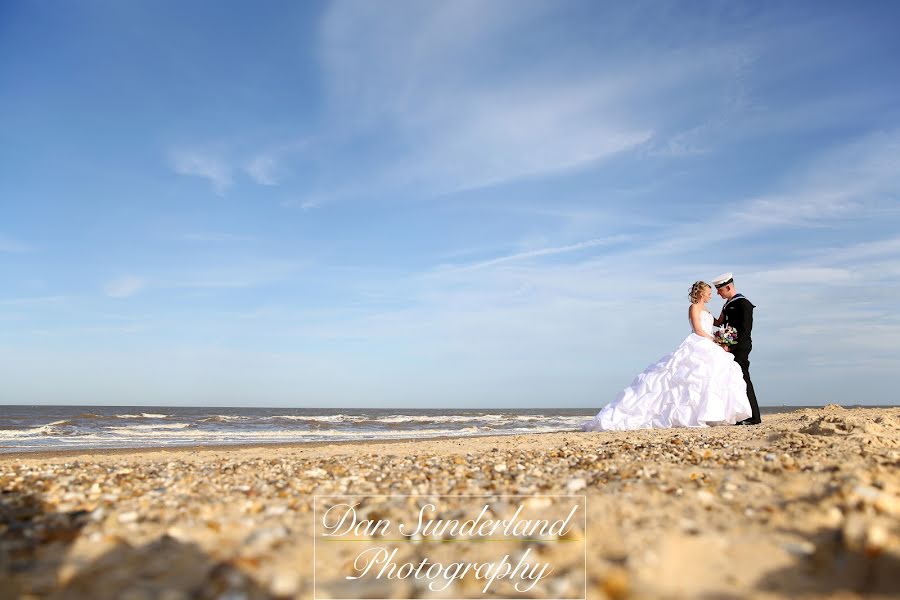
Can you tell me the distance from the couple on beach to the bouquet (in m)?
0.02

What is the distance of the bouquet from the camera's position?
13.0 m

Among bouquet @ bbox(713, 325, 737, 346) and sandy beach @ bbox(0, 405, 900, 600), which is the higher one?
bouquet @ bbox(713, 325, 737, 346)

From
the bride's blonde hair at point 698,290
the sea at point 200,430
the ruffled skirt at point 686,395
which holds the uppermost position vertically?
the bride's blonde hair at point 698,290

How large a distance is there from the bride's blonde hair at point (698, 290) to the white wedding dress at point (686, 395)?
854 millimetres

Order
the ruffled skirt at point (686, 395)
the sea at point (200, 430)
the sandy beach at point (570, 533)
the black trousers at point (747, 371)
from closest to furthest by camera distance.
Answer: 1. the sandy beach at point (570, 533)
2. the ruffled skirt at point (686, 395)
3. the black trousers at point (747, 371)
4. the sea at point (200, 430)

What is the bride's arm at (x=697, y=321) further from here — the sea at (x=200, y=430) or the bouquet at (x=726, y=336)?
the sea at (x=200, y=430)

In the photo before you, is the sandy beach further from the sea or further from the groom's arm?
the sea

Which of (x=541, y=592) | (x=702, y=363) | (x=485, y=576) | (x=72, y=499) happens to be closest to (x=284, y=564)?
(x=485, y=576)

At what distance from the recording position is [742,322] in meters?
13.1

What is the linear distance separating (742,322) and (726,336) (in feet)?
1.68

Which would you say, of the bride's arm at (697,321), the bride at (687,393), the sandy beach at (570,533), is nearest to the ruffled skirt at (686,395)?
the bride at (687,393)

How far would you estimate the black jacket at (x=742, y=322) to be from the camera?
13.0 m

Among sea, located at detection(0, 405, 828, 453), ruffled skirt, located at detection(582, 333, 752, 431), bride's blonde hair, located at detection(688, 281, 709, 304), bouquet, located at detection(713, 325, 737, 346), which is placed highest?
bride's blonde hair, located at detection(688, 281, 709, 304)

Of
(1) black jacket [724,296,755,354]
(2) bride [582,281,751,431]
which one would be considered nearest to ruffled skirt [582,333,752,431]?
(2) bride [582,281,751,431]
